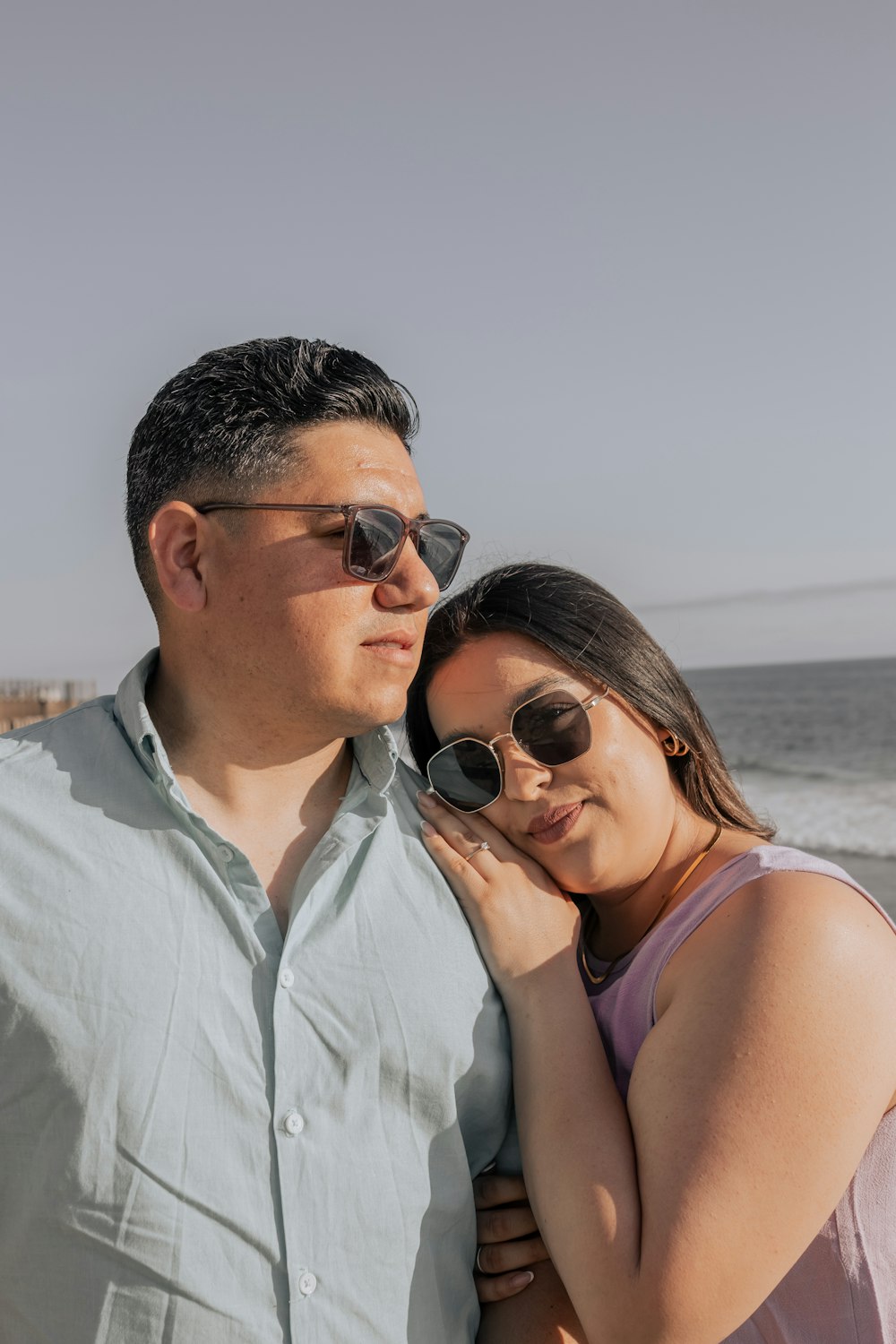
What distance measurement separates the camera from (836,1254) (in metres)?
2.50

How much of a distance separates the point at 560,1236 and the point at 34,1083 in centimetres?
120

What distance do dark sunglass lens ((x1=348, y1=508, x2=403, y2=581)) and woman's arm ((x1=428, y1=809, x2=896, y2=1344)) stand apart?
3.94ft

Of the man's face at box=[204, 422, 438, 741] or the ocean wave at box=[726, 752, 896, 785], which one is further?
the ocean wave at box=[726, 752, 896, 785]

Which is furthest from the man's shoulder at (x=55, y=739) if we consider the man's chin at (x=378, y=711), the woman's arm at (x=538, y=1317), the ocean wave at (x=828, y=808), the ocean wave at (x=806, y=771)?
the ocean wave at (x=806, y=771)

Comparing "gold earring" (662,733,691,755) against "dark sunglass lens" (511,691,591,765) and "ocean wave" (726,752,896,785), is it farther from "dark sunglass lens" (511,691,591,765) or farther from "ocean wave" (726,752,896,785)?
"ocean wave" (726,752,896,785)

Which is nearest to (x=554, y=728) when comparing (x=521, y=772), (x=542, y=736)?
(x=542, y=736)

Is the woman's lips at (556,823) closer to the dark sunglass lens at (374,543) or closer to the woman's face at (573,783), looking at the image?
the woman's face at (573,783)

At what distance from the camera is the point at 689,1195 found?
221 cm

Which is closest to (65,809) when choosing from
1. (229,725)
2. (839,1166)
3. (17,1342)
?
(229,725)

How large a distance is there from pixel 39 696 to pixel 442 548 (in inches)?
804

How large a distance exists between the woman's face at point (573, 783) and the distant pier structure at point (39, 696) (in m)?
14.5

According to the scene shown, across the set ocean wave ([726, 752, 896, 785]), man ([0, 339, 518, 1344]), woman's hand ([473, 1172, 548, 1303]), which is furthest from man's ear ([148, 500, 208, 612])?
ocean wave ([726, 752, 896, 785])

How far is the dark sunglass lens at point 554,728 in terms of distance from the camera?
2.96 meters

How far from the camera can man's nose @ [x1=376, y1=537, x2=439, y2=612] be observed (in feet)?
9.30
